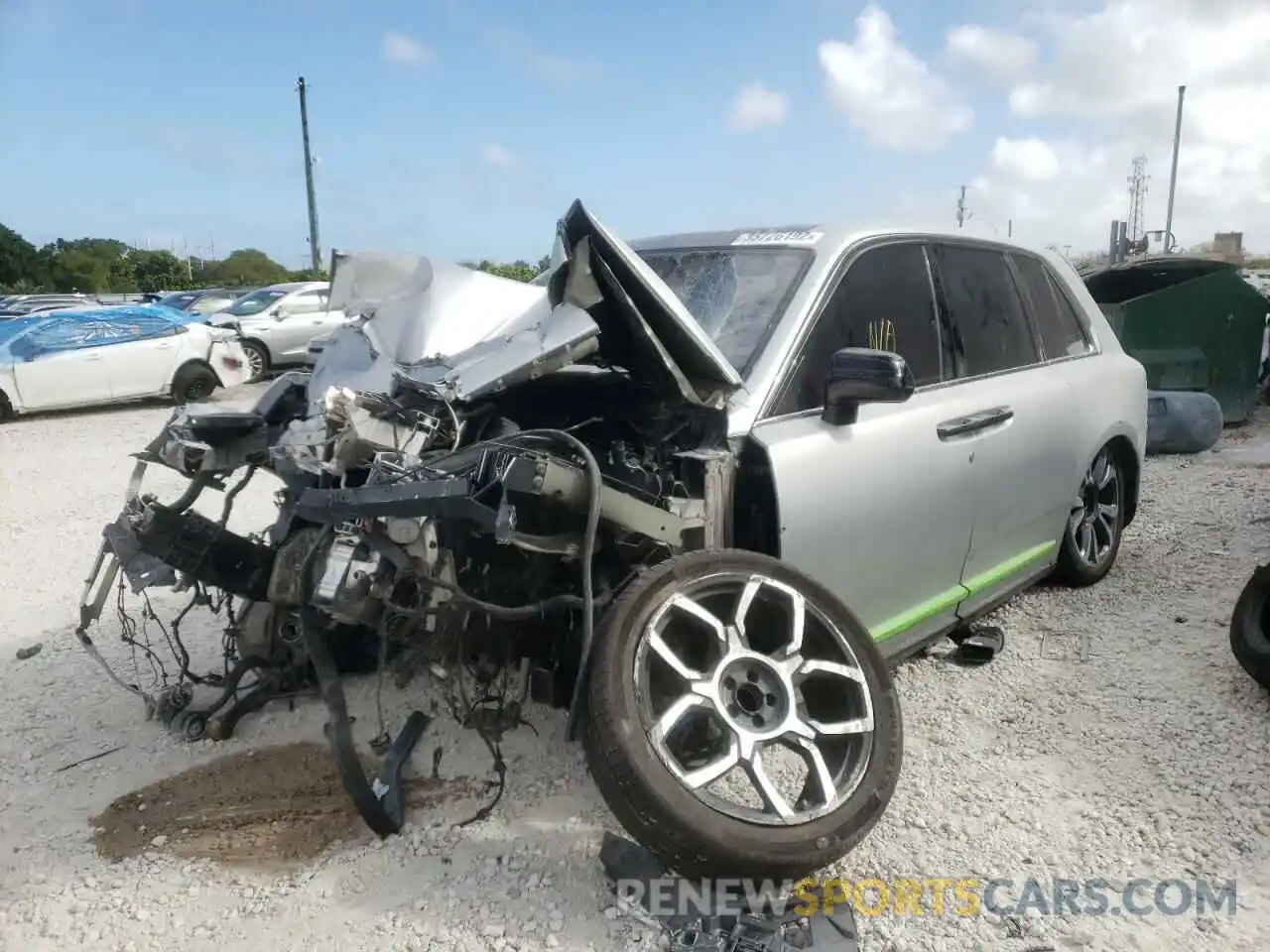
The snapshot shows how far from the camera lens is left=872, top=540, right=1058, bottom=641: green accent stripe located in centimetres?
332

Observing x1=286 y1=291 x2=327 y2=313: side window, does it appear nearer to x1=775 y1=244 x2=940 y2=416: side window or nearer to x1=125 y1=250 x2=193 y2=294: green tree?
x1=775 y1=244 x2=940 y2=416: side window

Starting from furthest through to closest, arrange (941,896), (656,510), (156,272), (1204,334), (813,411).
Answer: (156,272) → (1204,334) → (813,411) → (656,510) → (941,896)

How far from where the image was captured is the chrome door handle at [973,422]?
3.40m

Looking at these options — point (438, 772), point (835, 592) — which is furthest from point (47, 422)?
point (835, 592)

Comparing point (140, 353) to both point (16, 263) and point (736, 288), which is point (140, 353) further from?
point (16, 263)

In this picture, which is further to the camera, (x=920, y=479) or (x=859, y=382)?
(x=920, y=479)

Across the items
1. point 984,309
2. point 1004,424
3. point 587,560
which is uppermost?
point 984,309

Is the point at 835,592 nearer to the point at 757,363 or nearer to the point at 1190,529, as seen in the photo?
the point at 757,363

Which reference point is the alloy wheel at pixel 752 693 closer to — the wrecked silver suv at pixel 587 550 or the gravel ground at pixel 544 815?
the wrecked silver suv at pixel 587 550

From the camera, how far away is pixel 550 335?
2.81m

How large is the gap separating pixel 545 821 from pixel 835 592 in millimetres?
1154

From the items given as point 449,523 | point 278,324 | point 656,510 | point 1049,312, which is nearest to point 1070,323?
point 1049,312

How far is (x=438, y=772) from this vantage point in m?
3.21

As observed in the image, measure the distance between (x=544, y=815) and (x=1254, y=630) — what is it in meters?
2.80
